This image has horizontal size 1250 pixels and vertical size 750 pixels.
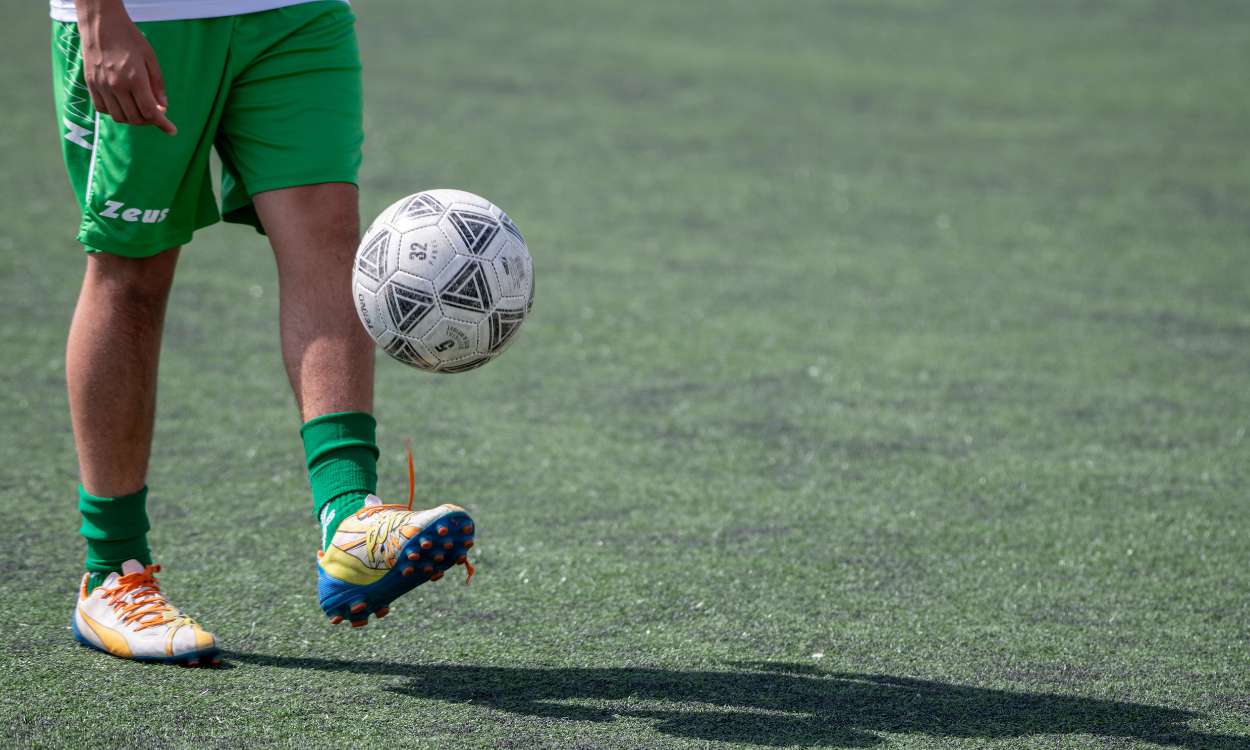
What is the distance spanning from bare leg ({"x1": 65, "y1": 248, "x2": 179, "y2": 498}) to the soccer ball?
17.9 inches

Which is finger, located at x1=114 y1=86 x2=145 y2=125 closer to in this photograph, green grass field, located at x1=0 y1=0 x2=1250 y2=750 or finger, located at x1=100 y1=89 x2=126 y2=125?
finger, located at x1=100 y1=89 x2=126 y2=125

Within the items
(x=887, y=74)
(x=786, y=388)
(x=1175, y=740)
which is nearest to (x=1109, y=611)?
(x=1175, y=740)

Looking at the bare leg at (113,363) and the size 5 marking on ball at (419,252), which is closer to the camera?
the size 5 marking on ball at (419,252)

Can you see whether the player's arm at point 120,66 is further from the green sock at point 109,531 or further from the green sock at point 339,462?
the green sock at point 109,531

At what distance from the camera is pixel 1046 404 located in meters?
4.84

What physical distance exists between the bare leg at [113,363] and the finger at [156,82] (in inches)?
15.0

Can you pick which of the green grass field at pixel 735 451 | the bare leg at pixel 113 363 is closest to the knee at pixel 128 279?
the bare leg at pixel 113 363

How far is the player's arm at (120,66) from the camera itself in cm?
265

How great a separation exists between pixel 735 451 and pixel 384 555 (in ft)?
6.35

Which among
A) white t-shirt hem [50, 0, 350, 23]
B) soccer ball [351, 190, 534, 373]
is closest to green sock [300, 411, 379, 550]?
soccer ball [351, 190, 534, 373]

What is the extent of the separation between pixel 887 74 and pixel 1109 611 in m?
8.17

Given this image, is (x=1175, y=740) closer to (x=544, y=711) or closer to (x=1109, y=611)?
(x=1109, y=611)

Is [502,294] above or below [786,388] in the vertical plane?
above

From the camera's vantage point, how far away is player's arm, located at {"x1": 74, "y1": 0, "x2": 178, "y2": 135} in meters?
2.65
